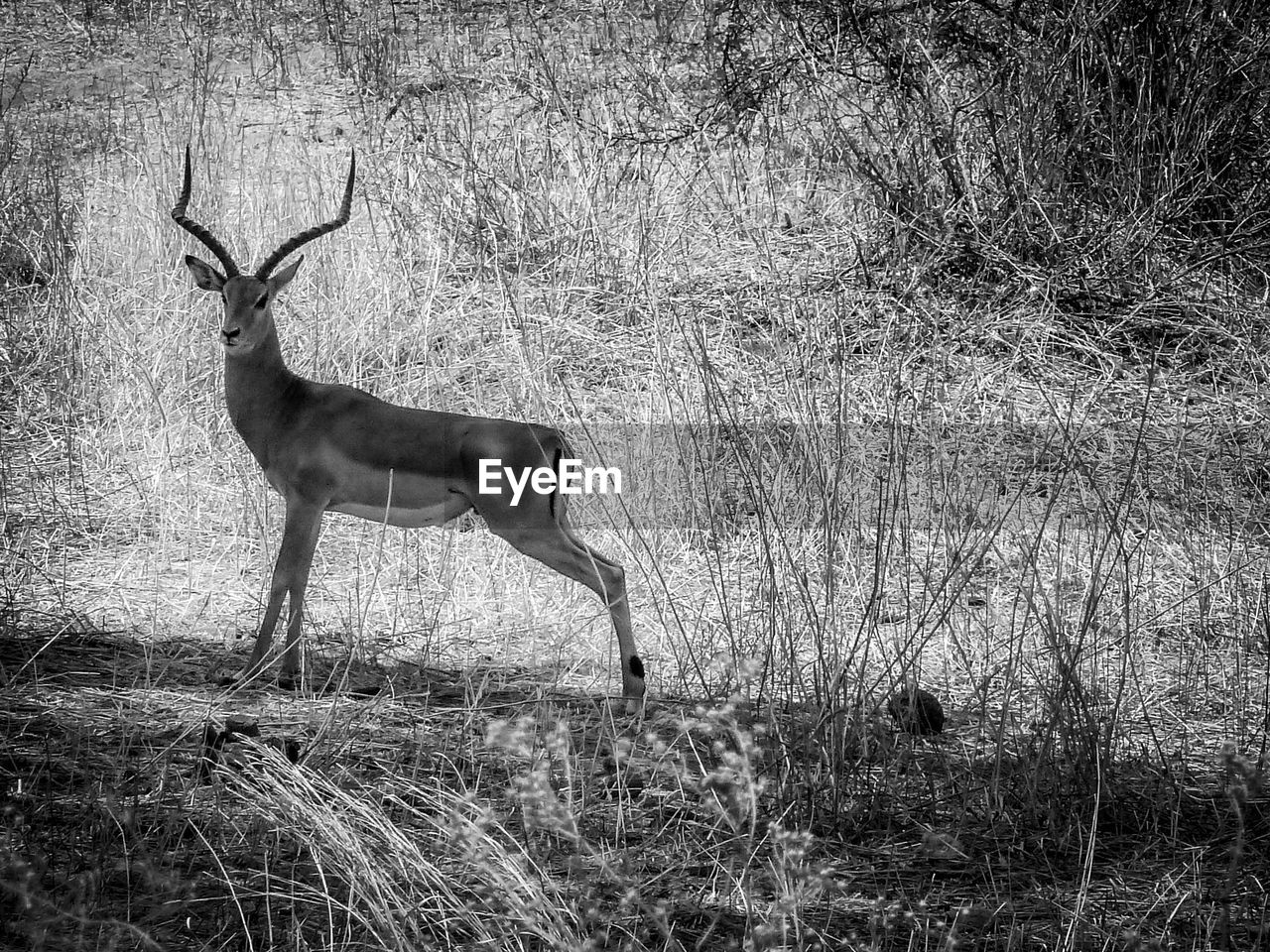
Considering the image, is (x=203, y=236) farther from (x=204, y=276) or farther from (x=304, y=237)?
(x=304, y=237)

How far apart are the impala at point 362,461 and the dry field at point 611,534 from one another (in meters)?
0.24

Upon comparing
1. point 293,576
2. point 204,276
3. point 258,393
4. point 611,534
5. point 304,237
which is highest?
point 304,237

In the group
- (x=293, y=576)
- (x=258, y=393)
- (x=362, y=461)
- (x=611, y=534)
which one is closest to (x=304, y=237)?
(x=258, y=393)

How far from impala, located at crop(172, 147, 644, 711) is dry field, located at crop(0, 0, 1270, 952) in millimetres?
245

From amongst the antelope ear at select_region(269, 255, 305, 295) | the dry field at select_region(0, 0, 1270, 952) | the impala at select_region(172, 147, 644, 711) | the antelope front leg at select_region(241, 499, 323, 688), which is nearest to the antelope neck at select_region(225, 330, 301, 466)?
the impala at select_region(172, 147, 644, 711)

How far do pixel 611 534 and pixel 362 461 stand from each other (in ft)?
5.33

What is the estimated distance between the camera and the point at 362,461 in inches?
179

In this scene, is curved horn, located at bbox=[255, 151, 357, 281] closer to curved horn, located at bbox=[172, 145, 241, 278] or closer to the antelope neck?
curved horn, located at bbox=[172, 145, 241, 278]

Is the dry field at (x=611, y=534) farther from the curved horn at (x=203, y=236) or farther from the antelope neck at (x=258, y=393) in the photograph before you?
the curved horn at (x=203, y=236)

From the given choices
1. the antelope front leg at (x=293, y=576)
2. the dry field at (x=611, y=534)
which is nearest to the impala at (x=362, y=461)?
the antelope front leg at (x=293, y=576)

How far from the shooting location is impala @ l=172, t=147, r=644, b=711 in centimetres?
441

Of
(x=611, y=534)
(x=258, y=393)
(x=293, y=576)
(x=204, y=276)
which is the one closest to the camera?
(x=293, y=576)

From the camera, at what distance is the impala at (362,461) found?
441 cm

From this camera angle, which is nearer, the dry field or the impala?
the dry field
